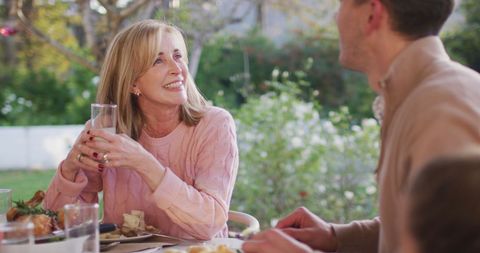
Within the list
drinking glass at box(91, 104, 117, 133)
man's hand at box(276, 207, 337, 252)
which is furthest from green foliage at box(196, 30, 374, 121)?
man's hand at box(276, 207, 337, 252)

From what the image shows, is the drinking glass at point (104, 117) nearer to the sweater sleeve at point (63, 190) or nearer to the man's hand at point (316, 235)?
the sweater sleeve at point (63, 190)

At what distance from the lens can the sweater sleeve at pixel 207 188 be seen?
205 centimetres

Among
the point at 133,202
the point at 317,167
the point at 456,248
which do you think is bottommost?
the point at 317,167

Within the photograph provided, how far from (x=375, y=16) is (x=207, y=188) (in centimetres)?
87

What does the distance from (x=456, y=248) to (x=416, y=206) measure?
7cm

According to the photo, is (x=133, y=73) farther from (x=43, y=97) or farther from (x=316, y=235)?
(x=43, y=97)

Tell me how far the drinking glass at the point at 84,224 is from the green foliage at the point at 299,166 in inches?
109

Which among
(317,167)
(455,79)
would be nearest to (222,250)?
(455,79)

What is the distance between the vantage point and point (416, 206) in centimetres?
73

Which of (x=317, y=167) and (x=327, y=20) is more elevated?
(x=327, y=20)

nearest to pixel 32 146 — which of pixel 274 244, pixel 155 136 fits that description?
pixel 155 136

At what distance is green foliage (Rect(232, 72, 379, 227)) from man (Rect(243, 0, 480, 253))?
283cm

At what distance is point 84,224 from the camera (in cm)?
164

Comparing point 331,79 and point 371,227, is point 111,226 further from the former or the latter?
point 331,79
